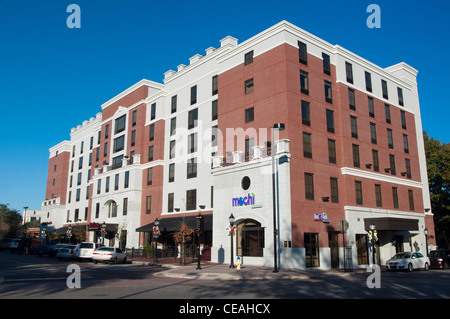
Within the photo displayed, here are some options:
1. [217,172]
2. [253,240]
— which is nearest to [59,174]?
[217,172]

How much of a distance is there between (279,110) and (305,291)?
19433 mm

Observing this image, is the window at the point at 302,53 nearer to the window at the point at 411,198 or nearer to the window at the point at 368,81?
the window at the point at 368,81

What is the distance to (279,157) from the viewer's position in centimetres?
3006

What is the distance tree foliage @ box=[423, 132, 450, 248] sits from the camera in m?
50.4

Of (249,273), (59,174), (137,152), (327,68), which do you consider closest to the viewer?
(249,273)

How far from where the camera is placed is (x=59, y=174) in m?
79.4

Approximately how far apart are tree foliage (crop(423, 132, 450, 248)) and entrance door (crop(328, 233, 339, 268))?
25.3 m

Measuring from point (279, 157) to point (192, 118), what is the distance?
1751 cm

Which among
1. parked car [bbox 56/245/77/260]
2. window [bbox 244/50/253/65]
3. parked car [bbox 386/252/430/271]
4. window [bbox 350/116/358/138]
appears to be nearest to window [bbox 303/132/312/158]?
window [bbox 350/116/358/138]

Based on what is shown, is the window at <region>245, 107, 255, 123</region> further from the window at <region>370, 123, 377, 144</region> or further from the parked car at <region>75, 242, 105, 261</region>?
the parked car at <region>75, 242, 105, 261</region>

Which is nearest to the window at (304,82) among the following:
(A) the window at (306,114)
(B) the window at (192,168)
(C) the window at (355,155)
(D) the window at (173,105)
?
(A) the window at (306,114)

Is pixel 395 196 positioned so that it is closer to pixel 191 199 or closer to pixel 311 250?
pixel 311 250

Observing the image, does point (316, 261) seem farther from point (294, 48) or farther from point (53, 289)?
point (53, 289)

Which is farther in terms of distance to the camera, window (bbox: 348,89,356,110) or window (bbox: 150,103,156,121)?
window (bbox: 150,103,156,121)
